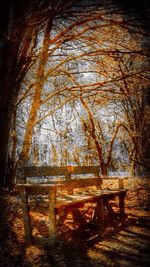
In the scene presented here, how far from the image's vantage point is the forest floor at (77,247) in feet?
10.2

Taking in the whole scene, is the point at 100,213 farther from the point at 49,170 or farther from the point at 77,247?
the point at 49,170

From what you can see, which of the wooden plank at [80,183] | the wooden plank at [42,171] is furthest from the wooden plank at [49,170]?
the wooden plank at [80,183]

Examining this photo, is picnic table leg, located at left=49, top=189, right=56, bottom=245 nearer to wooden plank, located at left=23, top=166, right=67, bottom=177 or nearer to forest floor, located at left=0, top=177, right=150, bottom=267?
forest floor, located at left=0, top=177, right=150, bottom=267

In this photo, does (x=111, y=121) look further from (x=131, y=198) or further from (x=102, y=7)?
(x=102, y=7)

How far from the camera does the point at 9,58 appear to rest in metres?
5.48

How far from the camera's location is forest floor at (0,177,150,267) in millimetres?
3119

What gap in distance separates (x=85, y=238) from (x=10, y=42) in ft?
13.0

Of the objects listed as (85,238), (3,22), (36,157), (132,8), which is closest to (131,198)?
(85,238)

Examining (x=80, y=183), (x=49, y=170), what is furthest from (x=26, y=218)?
(x=80, y=183)

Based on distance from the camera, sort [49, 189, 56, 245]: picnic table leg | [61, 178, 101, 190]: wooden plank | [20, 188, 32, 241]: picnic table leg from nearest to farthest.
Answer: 1. [49, 189, 56, 245]: picnic table leg
2. [20, 188, 32, 241]: picnic table leg
3. [61, 178, 101, 190]: wooden plank

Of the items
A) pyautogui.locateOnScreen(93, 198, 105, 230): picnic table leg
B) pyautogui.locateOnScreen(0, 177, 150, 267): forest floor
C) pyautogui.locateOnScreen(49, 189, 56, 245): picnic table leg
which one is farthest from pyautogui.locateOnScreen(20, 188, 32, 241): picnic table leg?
pyautogui.locateOnScreen(93, 198, 105, 230): picnic table leg

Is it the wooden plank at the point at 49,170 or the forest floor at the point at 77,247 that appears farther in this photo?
the wooden plank at the point at 49,170

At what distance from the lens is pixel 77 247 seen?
363 cm

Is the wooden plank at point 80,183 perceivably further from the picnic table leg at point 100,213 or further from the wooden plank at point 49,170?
Result: the picnic table leg at point 100,213
